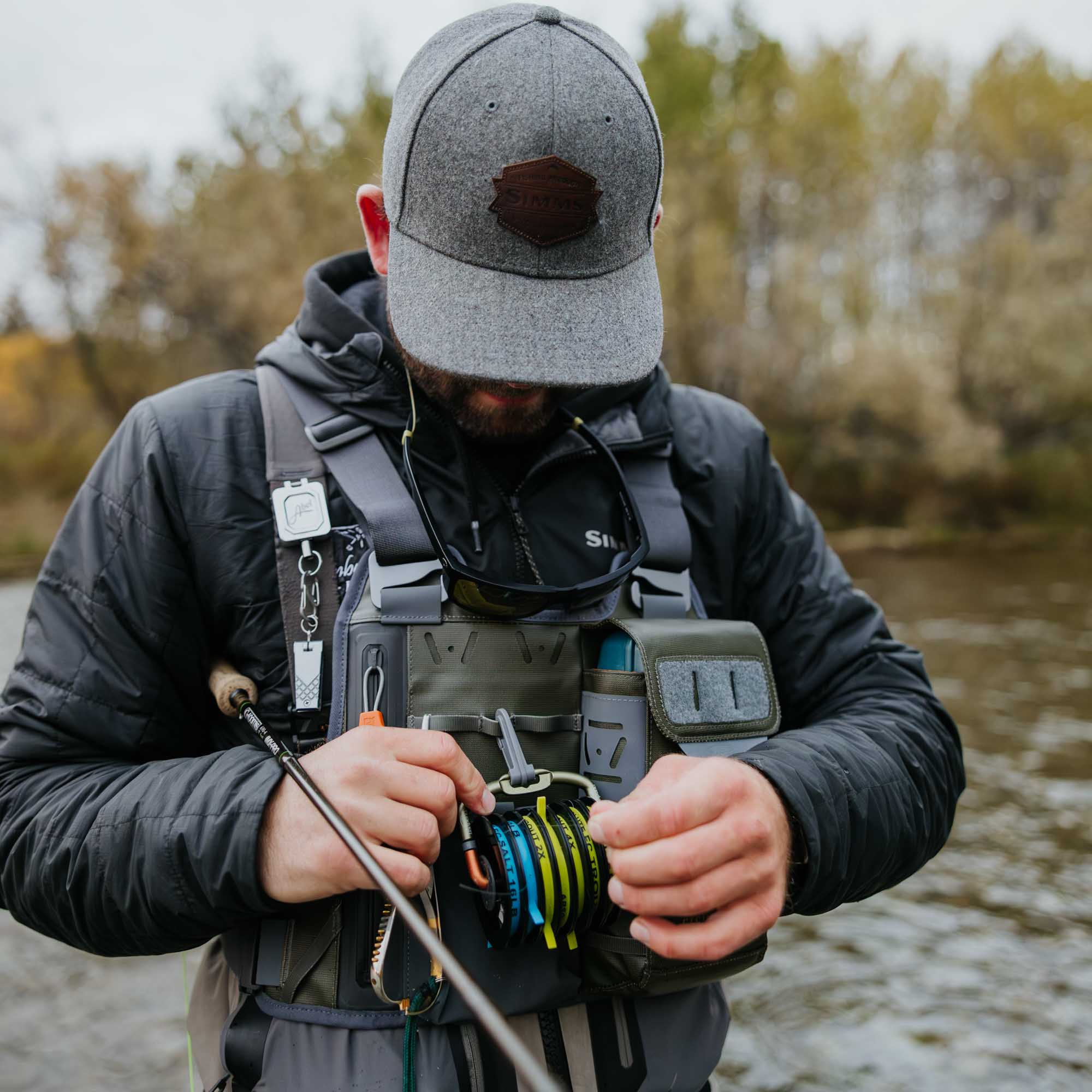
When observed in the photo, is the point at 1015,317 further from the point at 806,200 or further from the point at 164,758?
the point at 164,758

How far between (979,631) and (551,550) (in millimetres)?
12130

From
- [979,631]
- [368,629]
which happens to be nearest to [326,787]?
[368,629]

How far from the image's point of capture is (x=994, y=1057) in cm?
418

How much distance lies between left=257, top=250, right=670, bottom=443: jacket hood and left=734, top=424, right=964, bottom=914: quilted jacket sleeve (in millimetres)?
247

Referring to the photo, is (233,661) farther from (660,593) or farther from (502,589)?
(660,593)

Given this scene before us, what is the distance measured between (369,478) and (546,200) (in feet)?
1.59

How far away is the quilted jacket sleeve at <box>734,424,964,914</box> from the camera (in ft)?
4.95

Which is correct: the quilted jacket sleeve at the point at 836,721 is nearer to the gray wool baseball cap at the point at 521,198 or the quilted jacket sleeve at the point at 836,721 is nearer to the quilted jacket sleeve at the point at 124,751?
the gray wool baseball cap at the point at 521,198

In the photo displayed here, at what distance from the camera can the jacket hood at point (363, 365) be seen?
5.48ft

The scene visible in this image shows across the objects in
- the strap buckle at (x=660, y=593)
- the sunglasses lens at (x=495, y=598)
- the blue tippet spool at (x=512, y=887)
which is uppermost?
the sunglasses lens at (x=495, y=598)

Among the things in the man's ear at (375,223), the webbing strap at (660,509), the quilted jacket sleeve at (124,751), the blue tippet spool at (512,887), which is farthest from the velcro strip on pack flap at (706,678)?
the man's ear at (375,223)

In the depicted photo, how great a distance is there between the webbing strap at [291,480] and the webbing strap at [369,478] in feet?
0.06

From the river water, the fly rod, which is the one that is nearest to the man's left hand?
the fly rod

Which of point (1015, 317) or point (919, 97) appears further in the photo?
point (919, 97)
